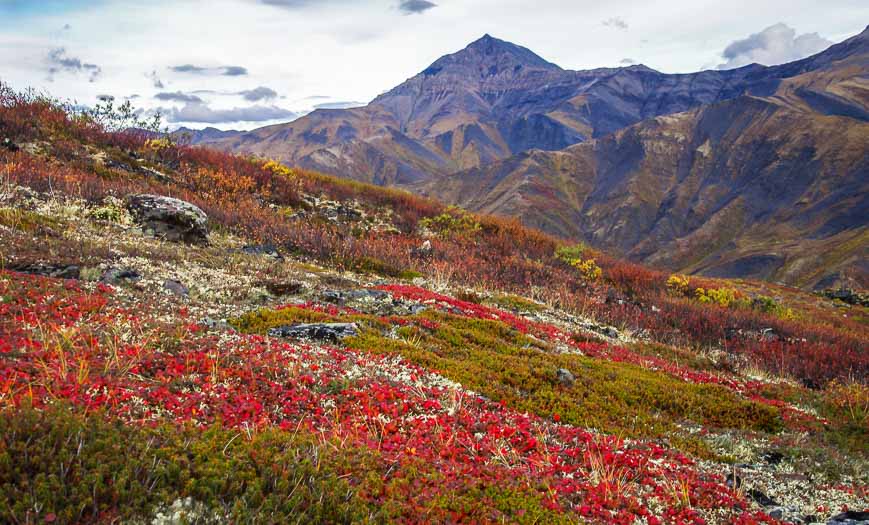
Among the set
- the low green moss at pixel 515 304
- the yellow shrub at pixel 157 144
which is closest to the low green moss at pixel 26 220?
the low green moss at pixel 515 304

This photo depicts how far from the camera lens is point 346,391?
7.71 meters

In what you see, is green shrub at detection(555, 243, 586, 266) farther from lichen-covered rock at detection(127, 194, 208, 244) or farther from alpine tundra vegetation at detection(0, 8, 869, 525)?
lichen-covered rock at detection(127, 194, 208, 244)

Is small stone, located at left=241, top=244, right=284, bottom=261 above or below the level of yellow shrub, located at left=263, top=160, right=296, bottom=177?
below

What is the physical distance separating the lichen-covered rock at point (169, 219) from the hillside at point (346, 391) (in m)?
0.09

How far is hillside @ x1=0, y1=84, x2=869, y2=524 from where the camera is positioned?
14.9 feet

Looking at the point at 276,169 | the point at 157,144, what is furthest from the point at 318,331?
the point at 276,169

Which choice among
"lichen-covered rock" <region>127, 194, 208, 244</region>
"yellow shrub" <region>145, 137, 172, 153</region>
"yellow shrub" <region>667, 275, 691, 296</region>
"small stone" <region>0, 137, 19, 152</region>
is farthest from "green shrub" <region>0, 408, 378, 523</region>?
"yellow shrub" <region>667, 275, 691, 296</region>

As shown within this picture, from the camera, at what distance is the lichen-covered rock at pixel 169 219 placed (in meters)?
18.7

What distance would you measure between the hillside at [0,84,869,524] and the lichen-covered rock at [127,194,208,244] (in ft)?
0.29

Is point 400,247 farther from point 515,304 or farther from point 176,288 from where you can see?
point 176,288

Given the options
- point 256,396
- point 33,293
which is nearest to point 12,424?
point 256,396

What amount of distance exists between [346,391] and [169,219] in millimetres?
14756

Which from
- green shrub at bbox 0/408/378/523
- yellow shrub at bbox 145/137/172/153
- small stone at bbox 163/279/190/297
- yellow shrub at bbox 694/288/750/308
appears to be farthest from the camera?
yellow shrub at bbox 145/137/172/153

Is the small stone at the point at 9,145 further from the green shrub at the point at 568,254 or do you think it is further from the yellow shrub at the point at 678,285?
the yellow shrub at the point at 678,285
